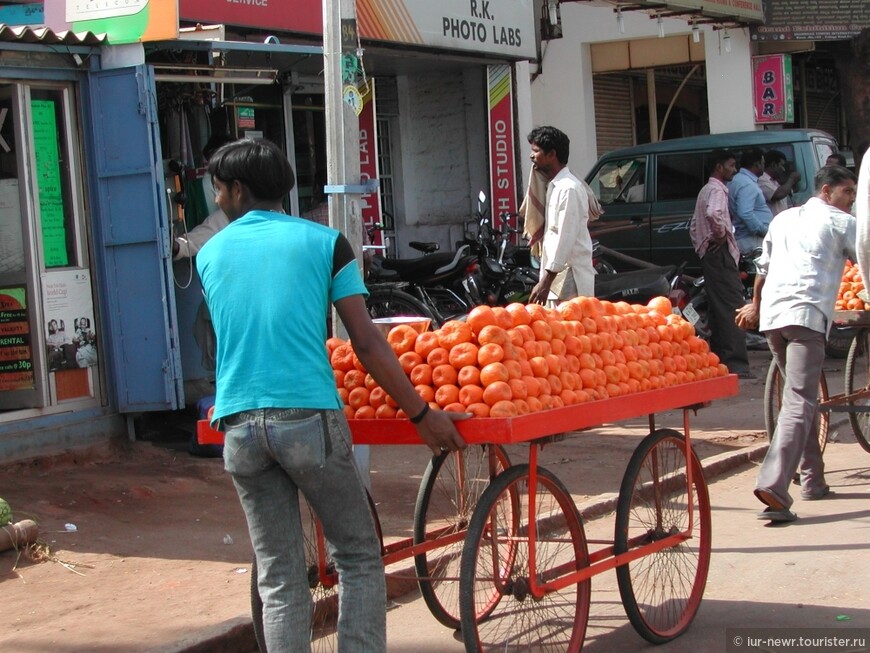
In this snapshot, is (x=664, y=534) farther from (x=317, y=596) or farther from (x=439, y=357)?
(x=317, y=596)

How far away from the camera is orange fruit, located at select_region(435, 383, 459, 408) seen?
3.94 meters

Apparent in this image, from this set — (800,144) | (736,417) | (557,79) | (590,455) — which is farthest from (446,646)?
(557,79)

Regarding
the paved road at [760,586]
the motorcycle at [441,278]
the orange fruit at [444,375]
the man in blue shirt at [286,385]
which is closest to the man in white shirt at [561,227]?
the paved road at [760,586]

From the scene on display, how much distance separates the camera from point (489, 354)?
13.3 ft

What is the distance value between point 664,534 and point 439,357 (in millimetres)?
1294

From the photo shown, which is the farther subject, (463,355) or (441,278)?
(441,278)

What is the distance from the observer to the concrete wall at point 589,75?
17.4 meters

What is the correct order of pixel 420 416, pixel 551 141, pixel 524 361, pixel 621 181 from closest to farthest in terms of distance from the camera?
1. pixel 420 416
2. pixel 524 361
3. pixel 551 141
4. pixel 621 181

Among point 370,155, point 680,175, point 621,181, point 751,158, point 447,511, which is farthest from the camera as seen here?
point 621,181

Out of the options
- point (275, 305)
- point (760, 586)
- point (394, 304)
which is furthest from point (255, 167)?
point (394, 304)

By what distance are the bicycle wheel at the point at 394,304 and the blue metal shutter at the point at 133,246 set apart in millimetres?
2844

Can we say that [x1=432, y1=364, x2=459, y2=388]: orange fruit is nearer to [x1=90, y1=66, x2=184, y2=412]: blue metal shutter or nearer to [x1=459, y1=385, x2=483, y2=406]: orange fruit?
[x1=459, y1=385, x2=483, y2=406]: orange fruit

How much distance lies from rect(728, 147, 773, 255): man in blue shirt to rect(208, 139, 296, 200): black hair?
8.76m

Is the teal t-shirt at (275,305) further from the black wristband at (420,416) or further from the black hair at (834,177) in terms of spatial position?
the black hair at (834,177)
